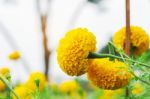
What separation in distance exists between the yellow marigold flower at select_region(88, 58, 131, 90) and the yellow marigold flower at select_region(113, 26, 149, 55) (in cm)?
14

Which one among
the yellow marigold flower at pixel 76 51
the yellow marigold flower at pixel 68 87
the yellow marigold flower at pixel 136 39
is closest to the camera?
the yellow marigold flower at pixel 76 51

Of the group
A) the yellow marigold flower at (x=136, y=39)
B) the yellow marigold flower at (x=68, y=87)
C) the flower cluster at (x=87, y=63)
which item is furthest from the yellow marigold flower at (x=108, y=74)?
the yellow marigold flower at (x=68, y=87)

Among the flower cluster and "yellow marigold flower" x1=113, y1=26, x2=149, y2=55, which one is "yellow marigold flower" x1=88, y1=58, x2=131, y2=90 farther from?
"yellow marigold flower" x1=113, y1=26, x2=149, y2=55

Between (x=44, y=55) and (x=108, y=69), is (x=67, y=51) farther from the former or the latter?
(x=44, y=55)

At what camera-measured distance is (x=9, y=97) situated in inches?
32.8

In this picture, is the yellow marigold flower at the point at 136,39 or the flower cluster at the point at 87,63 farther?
the yellow marigold flower at the point at 136,39

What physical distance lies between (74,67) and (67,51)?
2cm

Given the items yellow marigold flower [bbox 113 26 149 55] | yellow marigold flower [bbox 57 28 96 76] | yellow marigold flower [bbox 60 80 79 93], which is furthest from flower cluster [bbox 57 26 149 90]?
yellow marigold flower [bbox 60 80 79 93]

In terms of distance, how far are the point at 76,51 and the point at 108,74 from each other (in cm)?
6

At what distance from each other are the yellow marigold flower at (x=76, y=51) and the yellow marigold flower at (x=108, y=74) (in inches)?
0.8

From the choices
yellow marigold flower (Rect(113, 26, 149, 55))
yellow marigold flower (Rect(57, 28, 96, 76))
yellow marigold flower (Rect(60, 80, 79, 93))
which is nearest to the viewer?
yellow marigold flower (Rect(57, 28, 96, 76))

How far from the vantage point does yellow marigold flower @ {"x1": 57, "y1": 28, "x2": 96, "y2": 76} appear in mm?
688

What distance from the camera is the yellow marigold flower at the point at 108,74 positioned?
2.32 ft

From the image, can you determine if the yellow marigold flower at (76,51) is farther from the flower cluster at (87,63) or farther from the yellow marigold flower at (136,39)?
the yellow marigold flower at (136,39)
